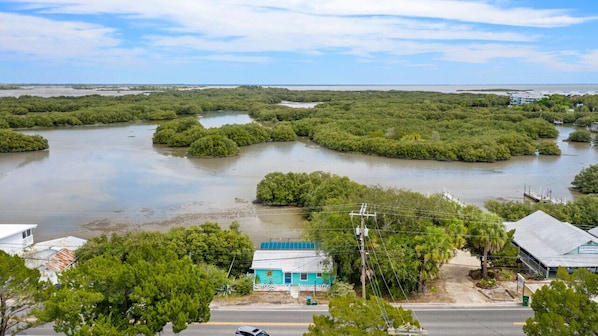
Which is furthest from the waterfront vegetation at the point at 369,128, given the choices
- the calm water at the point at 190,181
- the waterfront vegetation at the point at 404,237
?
the waterfront vegetation at the point at 404,237

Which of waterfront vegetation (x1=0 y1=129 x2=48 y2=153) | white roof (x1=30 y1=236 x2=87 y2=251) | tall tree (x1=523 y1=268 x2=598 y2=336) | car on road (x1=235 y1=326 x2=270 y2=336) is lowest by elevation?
car on road (x1=235 y1=326 x2=270 y2=336)

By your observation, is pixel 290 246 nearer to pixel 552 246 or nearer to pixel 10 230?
pixel 552 246

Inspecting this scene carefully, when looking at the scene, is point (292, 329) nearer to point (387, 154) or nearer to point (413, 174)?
point (413, 174)

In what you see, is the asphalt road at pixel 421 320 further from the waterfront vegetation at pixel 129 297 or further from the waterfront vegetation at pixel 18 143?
the waterfront vegetation at pixel 18 143

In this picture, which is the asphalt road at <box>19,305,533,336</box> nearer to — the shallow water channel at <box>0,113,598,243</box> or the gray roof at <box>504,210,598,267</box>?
the gray roof at <box>504,210,598,267</box>

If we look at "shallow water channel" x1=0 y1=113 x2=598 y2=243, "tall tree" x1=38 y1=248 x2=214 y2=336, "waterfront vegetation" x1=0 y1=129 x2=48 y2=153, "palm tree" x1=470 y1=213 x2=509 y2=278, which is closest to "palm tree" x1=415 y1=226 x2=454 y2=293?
"palm tree" x1=470 y1=213 x2=509 y2=278

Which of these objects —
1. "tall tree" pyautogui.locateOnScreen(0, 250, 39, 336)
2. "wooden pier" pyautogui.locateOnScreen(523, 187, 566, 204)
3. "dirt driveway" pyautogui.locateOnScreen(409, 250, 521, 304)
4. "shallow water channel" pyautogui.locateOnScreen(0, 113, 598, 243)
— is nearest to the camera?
"tall tree" pyautogui.locateOnScreen(0, 250, 39, 336)
